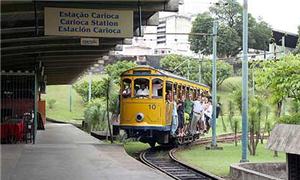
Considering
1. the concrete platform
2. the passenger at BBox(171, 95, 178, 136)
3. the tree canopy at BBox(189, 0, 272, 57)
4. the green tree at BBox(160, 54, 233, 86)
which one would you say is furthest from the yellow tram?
the green tree at BBox(160, 54, 233, 86)

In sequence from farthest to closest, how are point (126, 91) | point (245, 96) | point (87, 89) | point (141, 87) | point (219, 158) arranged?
point (87, 89), point (126, 91), point (141, 87), point (219, 158), point (245, 96)

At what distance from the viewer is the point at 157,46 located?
111875 millimetres

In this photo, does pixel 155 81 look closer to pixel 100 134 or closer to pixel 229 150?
pixel 229 150

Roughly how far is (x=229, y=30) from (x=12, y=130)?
42.0 meters

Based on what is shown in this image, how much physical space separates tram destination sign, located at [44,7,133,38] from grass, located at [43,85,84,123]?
41641mm

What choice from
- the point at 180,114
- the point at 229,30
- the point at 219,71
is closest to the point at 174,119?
the point at 180,114

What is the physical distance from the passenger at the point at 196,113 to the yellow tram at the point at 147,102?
336 cm

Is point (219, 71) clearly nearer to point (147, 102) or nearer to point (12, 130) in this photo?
point (147, 102)

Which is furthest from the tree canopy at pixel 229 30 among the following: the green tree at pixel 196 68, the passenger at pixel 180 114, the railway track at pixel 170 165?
the railway track at pixel 170 165

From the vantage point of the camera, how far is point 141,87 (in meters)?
20.1

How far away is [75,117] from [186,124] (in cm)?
4086

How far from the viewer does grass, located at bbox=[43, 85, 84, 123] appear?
61.0 meters

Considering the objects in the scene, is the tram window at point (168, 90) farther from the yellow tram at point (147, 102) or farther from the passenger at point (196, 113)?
the passenger at point (196, 113)

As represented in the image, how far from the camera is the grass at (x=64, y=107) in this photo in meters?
61.0
